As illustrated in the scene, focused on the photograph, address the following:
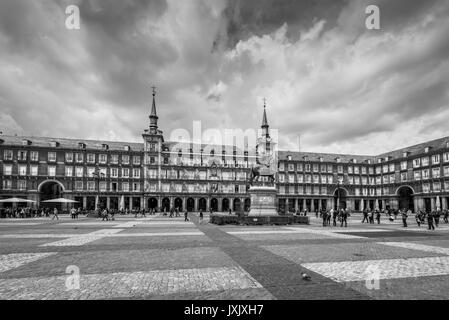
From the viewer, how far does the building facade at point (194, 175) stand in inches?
2456

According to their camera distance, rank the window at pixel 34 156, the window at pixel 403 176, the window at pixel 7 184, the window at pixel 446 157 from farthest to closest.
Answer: the window at pixel 403 176
the window at pixel 34 156
the window at pixel 446 157
the window at pixel 7 184

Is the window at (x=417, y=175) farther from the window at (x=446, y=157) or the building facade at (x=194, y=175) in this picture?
the window at (x=446, y=157)

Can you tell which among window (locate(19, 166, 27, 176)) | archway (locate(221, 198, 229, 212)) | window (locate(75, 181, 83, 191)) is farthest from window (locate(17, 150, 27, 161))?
archway (locate(221, 198, 229, 212))

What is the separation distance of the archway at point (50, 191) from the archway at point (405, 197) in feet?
263

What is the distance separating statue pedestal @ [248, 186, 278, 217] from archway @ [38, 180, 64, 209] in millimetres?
49535

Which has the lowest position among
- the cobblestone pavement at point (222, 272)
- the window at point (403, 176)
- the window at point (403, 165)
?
the cobblestone pavement at point (222, 272)

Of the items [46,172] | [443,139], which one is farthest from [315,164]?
[46,172]

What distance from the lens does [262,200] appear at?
3014 centimetres

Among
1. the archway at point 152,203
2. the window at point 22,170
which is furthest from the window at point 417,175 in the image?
the window at point 22,170

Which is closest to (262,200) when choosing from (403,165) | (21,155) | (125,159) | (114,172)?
(114,172)

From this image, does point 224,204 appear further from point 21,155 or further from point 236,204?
point 21,155

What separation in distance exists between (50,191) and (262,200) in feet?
179
